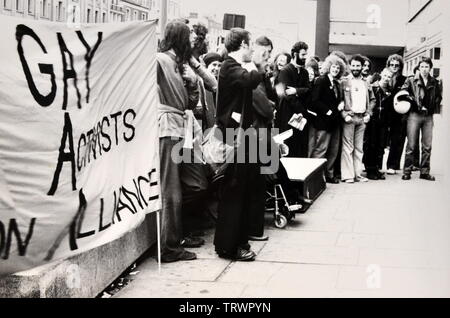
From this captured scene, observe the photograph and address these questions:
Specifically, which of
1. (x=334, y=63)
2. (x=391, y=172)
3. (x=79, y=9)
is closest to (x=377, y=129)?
(x=391, y=172)

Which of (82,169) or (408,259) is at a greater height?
(82,169)

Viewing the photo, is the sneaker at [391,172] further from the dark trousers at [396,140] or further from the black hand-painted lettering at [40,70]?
the black hand-painted lettering at [40,70]

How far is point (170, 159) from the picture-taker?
5.80 meters

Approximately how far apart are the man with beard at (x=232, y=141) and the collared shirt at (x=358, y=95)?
193 inches

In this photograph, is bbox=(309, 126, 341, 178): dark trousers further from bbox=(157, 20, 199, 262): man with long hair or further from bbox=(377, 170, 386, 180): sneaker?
bbox=(157, 20, 199, 262): man with long hair

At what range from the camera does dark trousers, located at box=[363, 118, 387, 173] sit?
441 inches

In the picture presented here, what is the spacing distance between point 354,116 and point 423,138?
119cm

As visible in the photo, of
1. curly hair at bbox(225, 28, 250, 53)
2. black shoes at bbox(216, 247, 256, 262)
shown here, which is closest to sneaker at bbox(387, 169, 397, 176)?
black shoes at bbox(216, 247, 256, 262)

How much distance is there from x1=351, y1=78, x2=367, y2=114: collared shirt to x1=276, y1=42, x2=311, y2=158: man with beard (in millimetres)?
748

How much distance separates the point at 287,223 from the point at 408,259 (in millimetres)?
1789

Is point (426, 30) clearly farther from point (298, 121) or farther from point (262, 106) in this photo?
point (262, 106)
